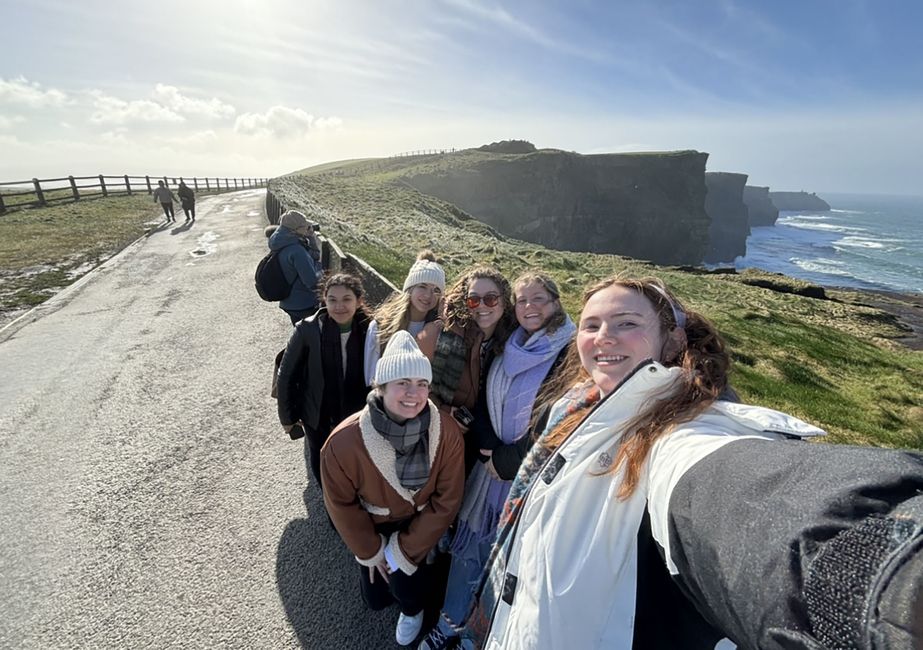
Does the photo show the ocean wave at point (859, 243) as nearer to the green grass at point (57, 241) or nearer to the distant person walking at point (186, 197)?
the distant person walking at point (186, 197)

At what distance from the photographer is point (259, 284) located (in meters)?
5.59

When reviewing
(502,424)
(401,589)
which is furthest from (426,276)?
(401,589)

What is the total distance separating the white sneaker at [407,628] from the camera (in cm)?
288

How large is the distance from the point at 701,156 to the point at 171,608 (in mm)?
113802

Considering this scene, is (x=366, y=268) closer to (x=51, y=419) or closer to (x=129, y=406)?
(x=129, y=406)

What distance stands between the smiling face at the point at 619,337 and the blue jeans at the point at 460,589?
1749 millimetres

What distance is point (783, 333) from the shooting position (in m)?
13.5

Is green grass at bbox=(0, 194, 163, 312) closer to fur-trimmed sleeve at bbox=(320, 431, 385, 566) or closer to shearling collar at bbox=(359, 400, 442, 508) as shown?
fur-trimmed sleeve at bbox=(320, 431, 385, 566)

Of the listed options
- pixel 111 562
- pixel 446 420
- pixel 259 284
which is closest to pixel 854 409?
pixel 446 420

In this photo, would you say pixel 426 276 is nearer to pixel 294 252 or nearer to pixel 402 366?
pixel 402 366

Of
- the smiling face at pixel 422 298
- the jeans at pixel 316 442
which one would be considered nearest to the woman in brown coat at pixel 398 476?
the smiling face at pixel 422 298

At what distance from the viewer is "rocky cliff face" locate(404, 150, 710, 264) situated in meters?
70.0

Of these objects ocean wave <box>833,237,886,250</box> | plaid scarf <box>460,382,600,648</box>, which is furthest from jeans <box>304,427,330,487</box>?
ocean wave <box>833,237,886,250</box>

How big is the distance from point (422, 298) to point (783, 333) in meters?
14.6
